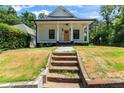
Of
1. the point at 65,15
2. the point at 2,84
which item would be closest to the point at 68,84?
the point at 2,84

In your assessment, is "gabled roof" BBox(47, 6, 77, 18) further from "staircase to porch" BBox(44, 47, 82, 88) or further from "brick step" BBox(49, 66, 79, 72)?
"brick step" BBox(49, 66, 79, 72)

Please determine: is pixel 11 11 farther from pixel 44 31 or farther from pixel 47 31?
pixel 47 31

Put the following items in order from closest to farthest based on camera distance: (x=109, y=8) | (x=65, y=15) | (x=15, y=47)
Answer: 1. (x=15, y=47)
2. (x=65, y=15)
3. (x=109, y=8)

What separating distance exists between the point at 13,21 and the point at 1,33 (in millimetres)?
31556

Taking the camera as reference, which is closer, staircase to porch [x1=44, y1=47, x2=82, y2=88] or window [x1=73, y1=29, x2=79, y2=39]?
staircase to porch [x1=44, y1=47, x2=82, y2=88]

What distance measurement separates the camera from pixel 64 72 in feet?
34.4

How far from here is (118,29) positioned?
31969 mm

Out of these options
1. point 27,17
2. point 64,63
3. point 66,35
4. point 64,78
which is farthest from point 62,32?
point 27,17

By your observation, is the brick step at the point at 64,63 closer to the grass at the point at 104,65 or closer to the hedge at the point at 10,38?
the grass at the point at 104,65

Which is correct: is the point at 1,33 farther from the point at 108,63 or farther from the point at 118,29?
the point at 118,29

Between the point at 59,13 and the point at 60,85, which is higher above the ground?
the point at 59,13

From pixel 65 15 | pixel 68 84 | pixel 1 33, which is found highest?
pixel 65 15

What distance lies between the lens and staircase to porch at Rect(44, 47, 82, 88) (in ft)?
30.7

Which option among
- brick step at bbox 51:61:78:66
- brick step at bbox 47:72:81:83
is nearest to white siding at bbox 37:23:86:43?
brick step at bbox 51:61:78:66
